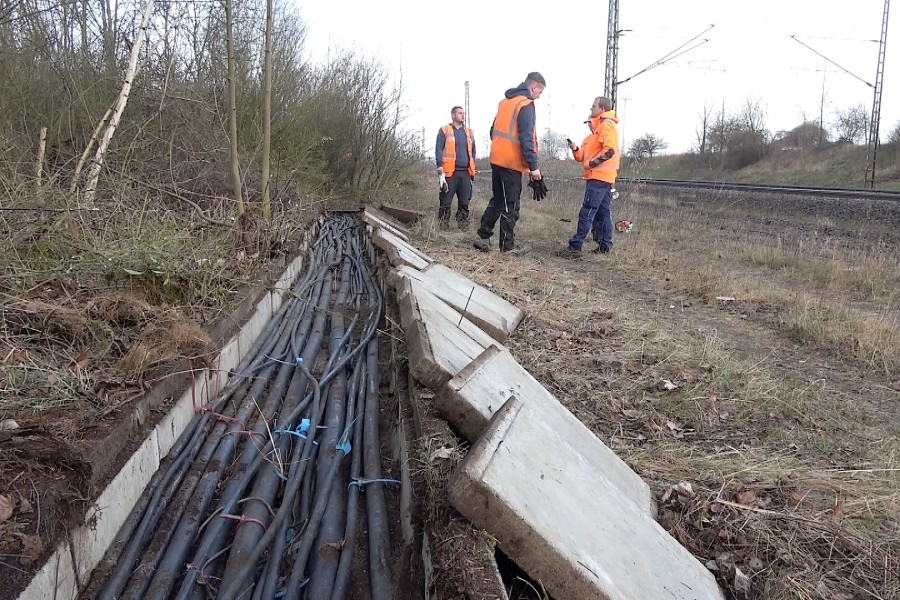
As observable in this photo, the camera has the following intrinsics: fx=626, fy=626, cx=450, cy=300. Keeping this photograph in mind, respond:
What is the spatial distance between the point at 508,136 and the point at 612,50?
9312 millimetres

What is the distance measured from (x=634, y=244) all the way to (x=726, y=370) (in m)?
5.88

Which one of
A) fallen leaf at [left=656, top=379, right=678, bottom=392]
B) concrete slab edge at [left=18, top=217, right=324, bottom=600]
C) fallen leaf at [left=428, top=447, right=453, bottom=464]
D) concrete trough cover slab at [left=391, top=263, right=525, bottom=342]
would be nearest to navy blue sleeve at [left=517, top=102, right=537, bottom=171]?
concrete trough cover slab at [left=391, top=263, right=525, bottom=342]

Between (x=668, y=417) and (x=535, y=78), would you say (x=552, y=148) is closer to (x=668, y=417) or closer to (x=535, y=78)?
(x=535, y=78)

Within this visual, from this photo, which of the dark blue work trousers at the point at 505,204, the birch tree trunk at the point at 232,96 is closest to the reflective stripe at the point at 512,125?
the dark blue work trousers at the point at 505,204

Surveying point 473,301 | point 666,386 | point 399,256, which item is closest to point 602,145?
point 399,256

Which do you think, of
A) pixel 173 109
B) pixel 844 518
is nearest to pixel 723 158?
pixel 173 109

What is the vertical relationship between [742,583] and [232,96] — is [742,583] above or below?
below

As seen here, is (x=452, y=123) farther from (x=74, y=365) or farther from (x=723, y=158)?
(x=723, y=158)

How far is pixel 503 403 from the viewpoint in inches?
106

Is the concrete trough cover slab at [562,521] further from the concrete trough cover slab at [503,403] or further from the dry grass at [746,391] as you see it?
the dry grass at [746,391]

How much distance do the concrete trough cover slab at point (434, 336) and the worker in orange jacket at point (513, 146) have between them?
153 inches

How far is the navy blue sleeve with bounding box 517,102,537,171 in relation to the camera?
306 inches

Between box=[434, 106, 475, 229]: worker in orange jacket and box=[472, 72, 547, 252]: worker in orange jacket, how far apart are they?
2929mm

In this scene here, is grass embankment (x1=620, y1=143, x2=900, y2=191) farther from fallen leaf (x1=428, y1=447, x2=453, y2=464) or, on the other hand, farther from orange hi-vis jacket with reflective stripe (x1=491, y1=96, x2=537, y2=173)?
fallen leaf (x1=428, y1=447, x2=453, y2=464)
